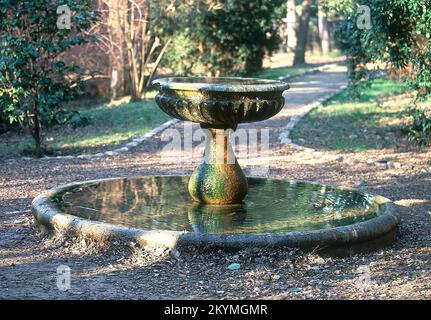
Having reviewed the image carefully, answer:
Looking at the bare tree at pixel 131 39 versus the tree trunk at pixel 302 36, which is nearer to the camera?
the bare tree at pixel 131 39

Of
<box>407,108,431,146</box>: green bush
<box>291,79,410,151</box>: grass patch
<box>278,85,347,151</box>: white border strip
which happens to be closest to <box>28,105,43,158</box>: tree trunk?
<box>278,85,347,151</box>: white border strip

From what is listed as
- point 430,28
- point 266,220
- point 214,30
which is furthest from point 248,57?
point 266,220

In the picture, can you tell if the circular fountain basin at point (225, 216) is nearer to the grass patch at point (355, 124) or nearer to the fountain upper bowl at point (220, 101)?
the fountain upper bowl at point (220, 101)

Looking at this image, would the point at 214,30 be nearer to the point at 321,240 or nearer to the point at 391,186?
the point at 391,186

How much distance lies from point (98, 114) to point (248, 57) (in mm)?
6689

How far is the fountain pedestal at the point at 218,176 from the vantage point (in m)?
7.41

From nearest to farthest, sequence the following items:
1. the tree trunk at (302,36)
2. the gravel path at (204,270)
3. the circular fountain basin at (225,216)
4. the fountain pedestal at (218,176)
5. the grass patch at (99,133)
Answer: the gravel path at (204,270) < the circular fountain basin at (225,216) < the fountain pedestal at (218,176) < the grass patch at (99,133) < the tree trunk at (302,36)

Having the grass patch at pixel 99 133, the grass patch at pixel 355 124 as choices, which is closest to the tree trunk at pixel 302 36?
the grass patch at pixel 355 124

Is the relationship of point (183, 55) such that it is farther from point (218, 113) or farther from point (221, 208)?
point (218, 113)

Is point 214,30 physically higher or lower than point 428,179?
higher

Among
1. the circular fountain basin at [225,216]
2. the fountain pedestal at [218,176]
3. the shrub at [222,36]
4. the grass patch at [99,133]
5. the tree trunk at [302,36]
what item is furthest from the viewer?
the tree trunk at [302,36]

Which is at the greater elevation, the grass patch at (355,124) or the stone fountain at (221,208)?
the stone fountain at (221,208)

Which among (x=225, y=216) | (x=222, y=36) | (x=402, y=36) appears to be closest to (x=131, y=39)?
(x=222, y=36)

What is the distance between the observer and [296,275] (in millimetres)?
5809
